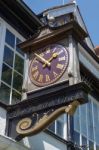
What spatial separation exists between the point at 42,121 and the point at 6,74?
226cm

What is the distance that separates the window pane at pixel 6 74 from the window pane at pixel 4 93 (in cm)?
17

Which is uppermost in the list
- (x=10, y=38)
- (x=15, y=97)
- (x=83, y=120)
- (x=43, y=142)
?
(x=10, y=38)

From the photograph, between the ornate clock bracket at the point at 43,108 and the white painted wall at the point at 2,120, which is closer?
the ornate clock bracket at the point at 43,108

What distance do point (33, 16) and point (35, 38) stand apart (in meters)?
2.57

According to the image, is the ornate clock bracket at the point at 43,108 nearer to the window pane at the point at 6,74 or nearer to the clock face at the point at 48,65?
the clock face at the point at 48,65

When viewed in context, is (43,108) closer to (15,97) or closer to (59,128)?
(15,97)

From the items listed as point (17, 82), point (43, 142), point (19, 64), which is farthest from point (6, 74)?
point (43, 142)

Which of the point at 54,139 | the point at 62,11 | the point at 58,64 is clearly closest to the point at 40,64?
the point at 58,64

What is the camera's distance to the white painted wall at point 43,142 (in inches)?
346

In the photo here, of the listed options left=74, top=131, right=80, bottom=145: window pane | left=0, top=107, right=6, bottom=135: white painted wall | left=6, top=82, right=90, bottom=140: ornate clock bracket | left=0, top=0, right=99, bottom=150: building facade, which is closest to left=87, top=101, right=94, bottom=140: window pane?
left=0, top=0, right=99, bottom=150: building facade

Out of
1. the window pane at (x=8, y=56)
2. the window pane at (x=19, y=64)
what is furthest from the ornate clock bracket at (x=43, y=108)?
the window pane at (x=19, y=64)

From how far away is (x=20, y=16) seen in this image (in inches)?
423

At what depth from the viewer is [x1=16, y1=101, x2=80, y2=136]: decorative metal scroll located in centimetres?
715

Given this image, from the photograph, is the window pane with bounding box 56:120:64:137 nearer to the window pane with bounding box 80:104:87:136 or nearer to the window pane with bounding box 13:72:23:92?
the window pane with bounding box 80:104:87:136
